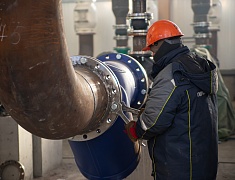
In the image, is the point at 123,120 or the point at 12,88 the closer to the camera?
the point at 12,88

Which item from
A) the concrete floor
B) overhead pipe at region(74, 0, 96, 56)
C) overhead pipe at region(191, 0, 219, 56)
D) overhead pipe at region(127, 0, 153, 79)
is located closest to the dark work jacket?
overhead pipe at region(127, 0, 153, 79)

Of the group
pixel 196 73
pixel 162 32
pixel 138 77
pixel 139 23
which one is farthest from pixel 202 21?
pixel 196 73

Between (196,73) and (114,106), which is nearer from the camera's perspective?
(114,106)

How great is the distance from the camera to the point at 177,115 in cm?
206

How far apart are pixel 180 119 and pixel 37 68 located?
1052 millimetres

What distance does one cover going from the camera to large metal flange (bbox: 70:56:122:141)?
183cm

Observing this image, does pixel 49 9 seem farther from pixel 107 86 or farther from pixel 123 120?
pixel 123 120

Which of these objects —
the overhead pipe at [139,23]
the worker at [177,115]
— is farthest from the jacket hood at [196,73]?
the overhead pipe at [139,23]

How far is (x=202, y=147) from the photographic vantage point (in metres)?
2.12

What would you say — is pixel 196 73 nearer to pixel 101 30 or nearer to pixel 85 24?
pixel 85 24

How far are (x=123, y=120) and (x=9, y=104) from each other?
80cm

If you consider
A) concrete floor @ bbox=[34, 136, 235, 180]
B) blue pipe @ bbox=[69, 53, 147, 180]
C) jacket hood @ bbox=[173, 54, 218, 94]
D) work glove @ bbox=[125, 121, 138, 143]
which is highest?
jacket hood @ bbox=[173, 54, 218, 94]

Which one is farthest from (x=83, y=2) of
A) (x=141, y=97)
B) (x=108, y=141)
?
(x=108, y=141)

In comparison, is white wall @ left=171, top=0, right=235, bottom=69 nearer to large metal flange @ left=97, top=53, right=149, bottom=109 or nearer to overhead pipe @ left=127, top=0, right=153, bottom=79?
overhead pipe @ left=127, top=0, right=153, bottom=79
